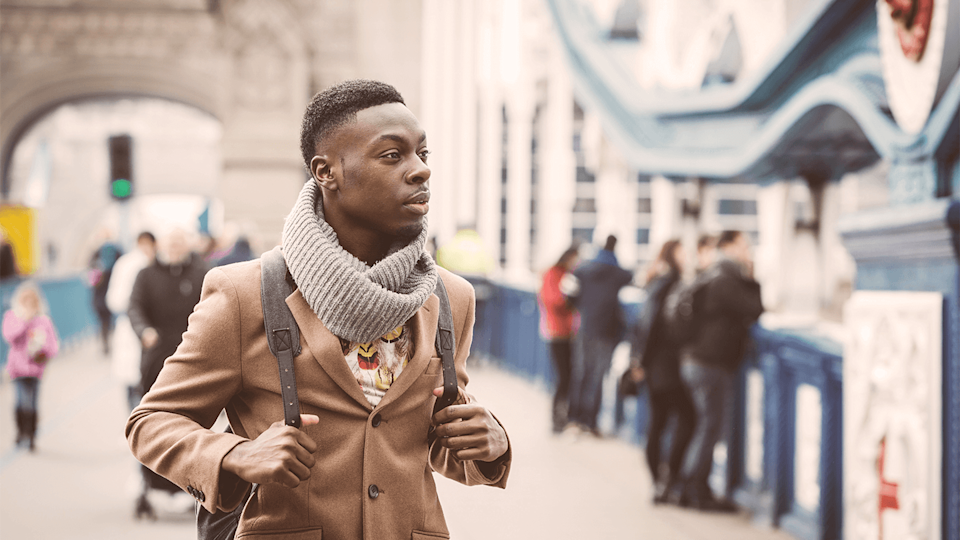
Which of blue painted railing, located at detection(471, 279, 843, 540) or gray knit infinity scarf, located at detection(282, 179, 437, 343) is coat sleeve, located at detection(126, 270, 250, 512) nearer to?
gray knit infinity scarf, located at detection(282, 179, 437, 343)

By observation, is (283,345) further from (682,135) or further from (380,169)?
(682,135)

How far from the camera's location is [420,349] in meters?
1.84

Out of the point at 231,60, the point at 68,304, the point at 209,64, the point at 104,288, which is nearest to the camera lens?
the point at 104,288

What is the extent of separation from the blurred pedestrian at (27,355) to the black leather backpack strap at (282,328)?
23.5ft

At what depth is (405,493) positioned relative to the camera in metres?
1.82

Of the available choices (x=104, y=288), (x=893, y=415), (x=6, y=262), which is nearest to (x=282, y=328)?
(x=893, y=415)

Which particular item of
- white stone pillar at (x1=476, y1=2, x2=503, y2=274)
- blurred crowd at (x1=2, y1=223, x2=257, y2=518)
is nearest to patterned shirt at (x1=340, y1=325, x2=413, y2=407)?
blurred crowd at (x1=2, y1=223, x2=257, y2=518)

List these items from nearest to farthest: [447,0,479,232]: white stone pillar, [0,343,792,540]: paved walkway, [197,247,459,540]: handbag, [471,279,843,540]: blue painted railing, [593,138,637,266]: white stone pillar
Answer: [197,247,459,540]: handbag, [471,279,843,540]: blue painted railing, [0,343,792,540]: paved walkway, [593,138,637,266]: white stone pillar, [447,0,479,232]: white stone pillar

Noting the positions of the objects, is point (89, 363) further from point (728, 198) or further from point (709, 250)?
point (728, 198)

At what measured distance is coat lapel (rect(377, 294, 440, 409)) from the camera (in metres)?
1.79

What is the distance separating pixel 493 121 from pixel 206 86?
24.0 feet

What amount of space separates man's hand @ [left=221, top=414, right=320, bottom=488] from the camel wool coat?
0.17 feet

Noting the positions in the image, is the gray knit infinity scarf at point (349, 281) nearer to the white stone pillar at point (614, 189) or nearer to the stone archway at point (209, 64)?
the white stone pillar at point (614, 189)

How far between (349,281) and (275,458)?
0.32 meters
